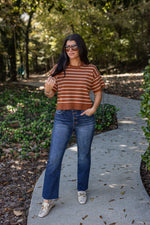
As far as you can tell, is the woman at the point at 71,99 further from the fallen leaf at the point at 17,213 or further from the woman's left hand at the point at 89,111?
the fallen leaf at the point at 17,213

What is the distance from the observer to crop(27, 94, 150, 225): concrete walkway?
112 inches

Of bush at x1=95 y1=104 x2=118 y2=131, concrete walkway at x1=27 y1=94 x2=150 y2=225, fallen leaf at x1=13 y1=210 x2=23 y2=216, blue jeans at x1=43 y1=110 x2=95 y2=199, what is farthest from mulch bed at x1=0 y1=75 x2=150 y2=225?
bush at x1=95 y1=104 x2=118 y2=131

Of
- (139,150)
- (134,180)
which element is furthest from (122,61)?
(134,180)

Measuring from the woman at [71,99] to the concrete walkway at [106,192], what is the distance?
327 mm

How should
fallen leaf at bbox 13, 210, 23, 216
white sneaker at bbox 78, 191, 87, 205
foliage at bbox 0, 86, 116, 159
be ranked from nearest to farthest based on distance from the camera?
white sneaker at bbox 78, 191, 87, 205 → fallen leaf at bbox 13, 210, 23, 216 → foliage at bbox 0, 86, 116, 159

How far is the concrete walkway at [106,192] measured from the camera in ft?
9.30

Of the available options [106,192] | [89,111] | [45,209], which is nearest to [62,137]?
[89,111]

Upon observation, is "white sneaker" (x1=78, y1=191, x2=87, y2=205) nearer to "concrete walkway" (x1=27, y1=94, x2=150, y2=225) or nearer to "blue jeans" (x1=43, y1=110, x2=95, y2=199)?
"concrete walkway" (x1=27, y1=94, x2=150, y2=225)

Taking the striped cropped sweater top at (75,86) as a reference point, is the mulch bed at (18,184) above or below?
below

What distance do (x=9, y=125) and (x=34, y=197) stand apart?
13.8 ft

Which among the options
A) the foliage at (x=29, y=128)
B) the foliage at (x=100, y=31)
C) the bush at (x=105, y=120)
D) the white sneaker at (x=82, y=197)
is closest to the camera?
the white sneaker at (x=82, y=197)

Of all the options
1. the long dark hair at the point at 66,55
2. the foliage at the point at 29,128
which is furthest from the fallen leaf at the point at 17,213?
the long dark hair at the point at 66,55

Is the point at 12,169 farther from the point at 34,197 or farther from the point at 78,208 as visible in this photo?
the point at 78,208

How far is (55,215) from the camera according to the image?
2941 mm
